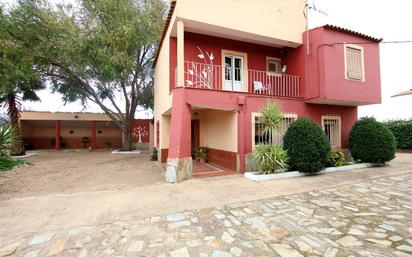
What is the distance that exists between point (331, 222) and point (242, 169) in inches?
174

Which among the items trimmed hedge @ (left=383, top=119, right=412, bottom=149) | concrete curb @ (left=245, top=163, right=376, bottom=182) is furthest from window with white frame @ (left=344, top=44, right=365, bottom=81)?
trimmed hedge @ (left=383, top=119, right=412, bottom=149)

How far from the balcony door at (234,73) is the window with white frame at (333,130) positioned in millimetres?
4581

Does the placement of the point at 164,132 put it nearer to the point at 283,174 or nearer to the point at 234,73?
the point at 234,73

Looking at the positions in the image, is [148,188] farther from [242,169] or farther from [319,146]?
[319,146]

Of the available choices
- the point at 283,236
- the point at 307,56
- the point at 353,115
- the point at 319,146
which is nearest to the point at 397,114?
the point at 353,115

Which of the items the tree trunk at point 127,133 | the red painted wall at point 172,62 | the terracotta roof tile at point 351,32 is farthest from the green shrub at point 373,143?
the tree trunk at point 127,133

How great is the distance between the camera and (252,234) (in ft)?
12.9

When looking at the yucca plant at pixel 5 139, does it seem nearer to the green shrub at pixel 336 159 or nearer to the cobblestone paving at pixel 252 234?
the cobblestone paving at pixel 252 234

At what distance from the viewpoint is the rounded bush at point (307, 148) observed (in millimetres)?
7777

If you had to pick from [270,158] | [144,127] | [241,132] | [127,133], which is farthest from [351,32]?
[144,127]

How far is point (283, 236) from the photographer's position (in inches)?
151

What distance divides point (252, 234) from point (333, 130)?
9.22m

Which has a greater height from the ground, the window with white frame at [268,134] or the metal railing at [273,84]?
Answer: the metal railing at [273,84]

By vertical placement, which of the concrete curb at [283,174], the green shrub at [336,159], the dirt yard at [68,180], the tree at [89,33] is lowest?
the dirt yard at [68,180]
